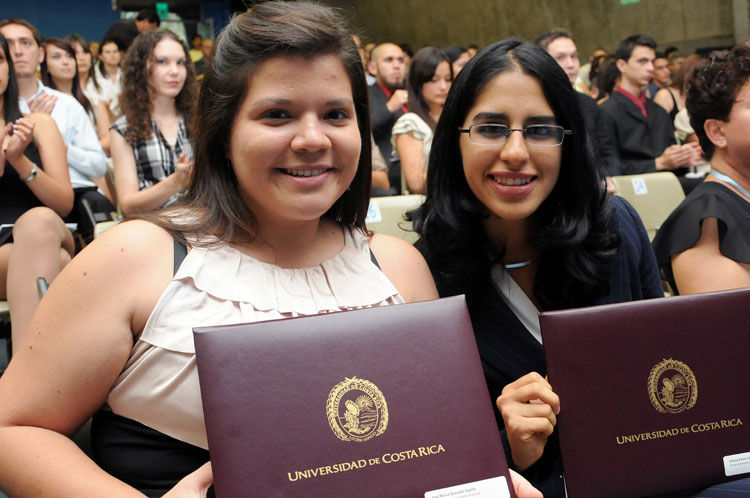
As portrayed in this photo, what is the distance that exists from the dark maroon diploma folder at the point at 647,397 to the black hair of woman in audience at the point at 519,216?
32 cm

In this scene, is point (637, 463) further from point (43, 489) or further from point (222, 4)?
point (222, 4)

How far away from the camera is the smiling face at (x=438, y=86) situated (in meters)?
5.06

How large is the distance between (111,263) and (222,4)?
589 inches

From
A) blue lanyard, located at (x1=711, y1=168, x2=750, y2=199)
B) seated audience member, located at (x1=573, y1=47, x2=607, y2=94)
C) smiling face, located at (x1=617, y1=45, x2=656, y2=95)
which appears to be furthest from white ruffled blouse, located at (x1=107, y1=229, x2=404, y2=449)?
seated audience member, located at (x1=573, y1=47, x2=607, y2=94)

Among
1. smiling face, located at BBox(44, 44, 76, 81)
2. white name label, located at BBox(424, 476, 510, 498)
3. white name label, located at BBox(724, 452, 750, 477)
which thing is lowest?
white name label, located at BBox(724, 452, 750, 477)

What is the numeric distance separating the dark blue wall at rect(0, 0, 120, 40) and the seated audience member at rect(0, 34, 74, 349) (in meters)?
7.46

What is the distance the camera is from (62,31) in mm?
11156

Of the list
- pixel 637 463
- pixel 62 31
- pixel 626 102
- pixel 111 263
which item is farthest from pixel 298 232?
pixel 62 31

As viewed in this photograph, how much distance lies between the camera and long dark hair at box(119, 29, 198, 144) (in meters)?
3.82

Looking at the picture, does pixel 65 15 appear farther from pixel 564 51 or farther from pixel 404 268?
pixel 404 268

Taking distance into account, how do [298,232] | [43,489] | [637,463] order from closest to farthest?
[43,489]
[637,463]
[298,232]

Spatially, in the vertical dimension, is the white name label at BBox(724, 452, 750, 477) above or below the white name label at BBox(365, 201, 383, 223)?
below

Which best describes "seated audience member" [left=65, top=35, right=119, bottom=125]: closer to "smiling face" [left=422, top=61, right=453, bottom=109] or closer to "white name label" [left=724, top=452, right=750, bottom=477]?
"smiling face" [left=422, top=61, right=453, bottom=109]

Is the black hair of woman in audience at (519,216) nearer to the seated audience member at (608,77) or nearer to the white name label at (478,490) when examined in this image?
the white name label at (478,490)
